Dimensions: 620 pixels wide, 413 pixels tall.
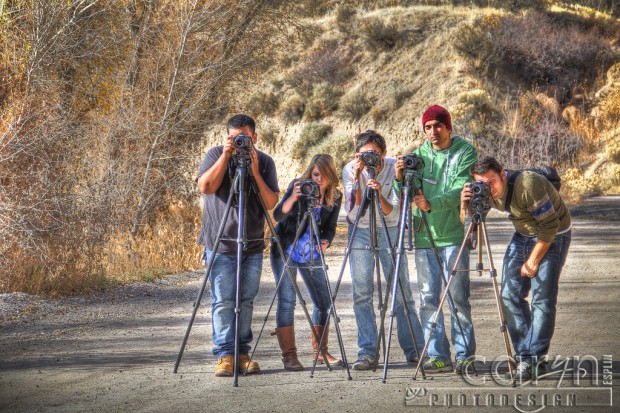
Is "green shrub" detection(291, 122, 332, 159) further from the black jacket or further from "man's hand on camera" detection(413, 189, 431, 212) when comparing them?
"man's hand on camera" detection(413, 189, 431, 212)

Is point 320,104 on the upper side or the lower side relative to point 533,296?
upper

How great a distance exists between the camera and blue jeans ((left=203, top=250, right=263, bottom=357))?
26.9ft

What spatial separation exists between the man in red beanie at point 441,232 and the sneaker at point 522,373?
47cm

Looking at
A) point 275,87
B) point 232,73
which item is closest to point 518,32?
point 275,87

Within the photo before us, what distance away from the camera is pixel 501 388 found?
7508mm

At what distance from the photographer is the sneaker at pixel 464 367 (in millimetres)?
8070

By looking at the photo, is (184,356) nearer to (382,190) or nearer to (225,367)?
(225,367)

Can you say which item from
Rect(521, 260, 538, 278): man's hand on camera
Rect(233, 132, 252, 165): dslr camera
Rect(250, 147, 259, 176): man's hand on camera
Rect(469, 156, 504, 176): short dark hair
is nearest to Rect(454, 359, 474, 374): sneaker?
Rect(521, 260, 538, 278): man's hand on camera

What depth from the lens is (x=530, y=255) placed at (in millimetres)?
8031

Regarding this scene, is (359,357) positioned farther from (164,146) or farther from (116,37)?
(116,37)

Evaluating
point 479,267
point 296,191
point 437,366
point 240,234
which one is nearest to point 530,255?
point 479,267

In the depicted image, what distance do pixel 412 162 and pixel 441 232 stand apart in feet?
2.58

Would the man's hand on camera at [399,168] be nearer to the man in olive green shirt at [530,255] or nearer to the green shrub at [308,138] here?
the man in olive green shirt at [530,255]

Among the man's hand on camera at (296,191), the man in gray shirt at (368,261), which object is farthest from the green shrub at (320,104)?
the man's hand on camera at (296,191)
